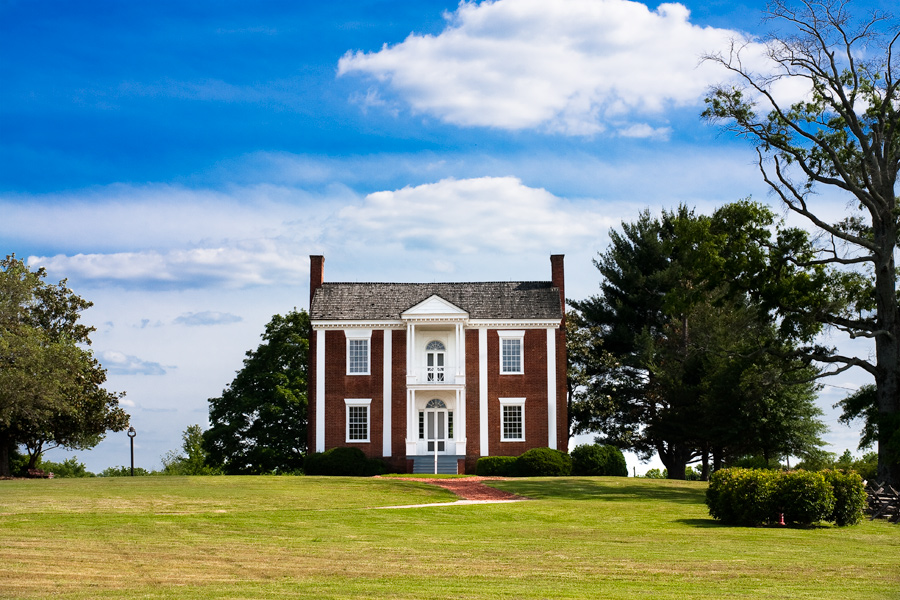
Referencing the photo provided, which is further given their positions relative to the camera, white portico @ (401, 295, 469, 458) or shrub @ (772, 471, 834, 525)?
white portico @ (401, 295, 469, 458)

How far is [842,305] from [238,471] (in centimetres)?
3002

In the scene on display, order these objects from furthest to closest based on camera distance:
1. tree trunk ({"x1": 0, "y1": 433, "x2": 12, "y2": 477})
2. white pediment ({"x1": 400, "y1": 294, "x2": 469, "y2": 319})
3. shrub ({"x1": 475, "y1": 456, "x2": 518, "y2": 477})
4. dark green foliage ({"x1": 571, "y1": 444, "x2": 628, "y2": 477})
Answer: tree trunk ({"x1": 0, "y1": 433, "x2": 12, "y2": 477})
white pediment ({"x1": 400, "y1": 294, "x2": 469, "y2": 319})
dark green foliage ({"x1": 571, "y1": 444, "x2": 628, "y2": 477})
shrub ({"x1": 475, "y1": 456, "x2": 518, "y2": 477})

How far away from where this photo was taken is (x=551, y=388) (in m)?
41.8

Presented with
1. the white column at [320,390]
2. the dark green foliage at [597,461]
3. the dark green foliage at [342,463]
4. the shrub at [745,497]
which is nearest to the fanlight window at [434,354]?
the white column at [320,390]

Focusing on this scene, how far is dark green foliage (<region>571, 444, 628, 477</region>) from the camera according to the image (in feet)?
131

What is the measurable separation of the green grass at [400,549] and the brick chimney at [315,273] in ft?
59.3

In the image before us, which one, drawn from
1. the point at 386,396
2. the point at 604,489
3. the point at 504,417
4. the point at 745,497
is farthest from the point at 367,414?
the point at 745,497

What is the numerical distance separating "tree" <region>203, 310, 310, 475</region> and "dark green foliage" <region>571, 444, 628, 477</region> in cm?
1464

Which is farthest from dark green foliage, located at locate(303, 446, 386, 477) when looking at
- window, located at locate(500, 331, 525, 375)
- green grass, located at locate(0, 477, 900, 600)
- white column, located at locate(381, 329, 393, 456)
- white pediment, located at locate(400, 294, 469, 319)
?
green grass, located at locate(0, 477, 900, 600)

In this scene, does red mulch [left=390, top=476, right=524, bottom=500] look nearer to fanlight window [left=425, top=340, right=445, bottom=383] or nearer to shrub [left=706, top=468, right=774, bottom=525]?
shrub [left=706, top=468, right=774, bottom=525]

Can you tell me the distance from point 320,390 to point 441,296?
6945mm

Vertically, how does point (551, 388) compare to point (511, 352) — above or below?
below

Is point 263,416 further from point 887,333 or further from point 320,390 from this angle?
point 887,333

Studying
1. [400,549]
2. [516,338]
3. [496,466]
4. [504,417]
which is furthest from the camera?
[516,338]
